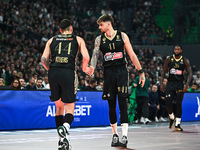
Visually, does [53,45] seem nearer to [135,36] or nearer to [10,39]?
[10,39]

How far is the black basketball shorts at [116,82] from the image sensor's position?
659 cm

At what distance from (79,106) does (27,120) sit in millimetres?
1809

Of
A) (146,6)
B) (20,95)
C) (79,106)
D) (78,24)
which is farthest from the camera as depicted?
(146,6)

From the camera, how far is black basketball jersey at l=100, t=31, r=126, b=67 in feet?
21.8

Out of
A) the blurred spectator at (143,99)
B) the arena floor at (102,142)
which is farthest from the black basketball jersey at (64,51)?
the blurred spectator at (143,99)

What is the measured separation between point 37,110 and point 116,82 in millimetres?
5279

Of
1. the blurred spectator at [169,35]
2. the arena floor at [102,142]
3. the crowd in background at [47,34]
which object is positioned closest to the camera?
the arena floor at [102,142]

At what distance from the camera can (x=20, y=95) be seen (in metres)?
11.0

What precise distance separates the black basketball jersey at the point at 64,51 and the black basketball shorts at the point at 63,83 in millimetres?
94

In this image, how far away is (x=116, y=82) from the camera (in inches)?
261

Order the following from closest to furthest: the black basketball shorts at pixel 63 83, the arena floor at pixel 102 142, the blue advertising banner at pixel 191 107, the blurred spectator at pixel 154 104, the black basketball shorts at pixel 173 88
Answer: the black basketball shorts at pixel 63 83, the arena floor at pixel 102 142, the black basketball shorts at pixel 173 88, the blurred spectator at pixel 154 104, the blue advertising banner at pixel 191 107

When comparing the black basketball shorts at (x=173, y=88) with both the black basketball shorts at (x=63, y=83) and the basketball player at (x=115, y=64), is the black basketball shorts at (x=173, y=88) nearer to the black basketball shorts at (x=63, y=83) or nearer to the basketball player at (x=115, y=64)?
the basketball player at (x=115, y=64)

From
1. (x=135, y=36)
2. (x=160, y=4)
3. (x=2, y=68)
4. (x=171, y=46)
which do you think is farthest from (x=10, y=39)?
(x=160, y=4)

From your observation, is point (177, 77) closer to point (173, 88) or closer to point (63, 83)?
point (173, 88)
